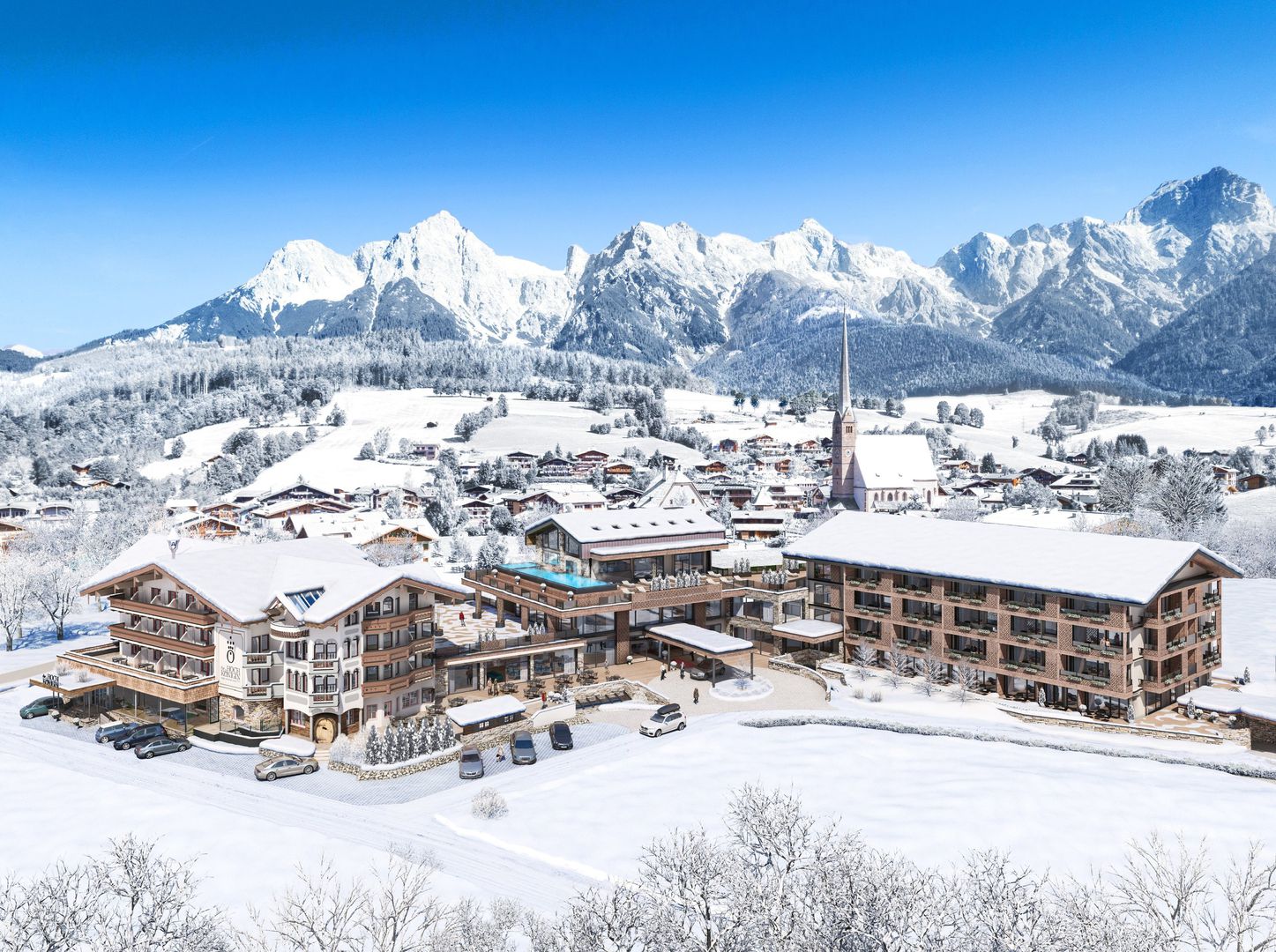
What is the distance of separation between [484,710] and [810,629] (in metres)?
25.2

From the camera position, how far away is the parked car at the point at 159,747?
42.8m

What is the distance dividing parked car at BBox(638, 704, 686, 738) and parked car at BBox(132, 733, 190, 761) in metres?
23.2

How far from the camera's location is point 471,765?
40750 mm

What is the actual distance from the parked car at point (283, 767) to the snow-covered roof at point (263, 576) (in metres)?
6.43

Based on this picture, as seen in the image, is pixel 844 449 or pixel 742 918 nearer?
pixel 742 918

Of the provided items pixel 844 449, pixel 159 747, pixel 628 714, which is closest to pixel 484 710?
pixel 628 714

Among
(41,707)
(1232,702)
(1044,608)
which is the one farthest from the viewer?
(1044,608)

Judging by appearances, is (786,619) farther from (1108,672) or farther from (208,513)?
(208,513)

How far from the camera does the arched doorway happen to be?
4422 centimetres

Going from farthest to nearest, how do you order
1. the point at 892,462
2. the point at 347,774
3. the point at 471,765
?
1. the point at 892,462
2. the point at 347,774
3. the point at 471,765

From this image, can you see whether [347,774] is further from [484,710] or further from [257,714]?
[257,714]

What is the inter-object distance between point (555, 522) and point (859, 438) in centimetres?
10735

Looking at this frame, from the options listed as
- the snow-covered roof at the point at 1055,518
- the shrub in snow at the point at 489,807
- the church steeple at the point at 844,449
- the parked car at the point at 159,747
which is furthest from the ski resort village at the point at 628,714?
the church steeple at the point at 844,449

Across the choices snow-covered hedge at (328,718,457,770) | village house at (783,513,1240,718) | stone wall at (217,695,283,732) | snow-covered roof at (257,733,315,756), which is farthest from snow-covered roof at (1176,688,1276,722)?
stone wall at (217,695,283,732)
